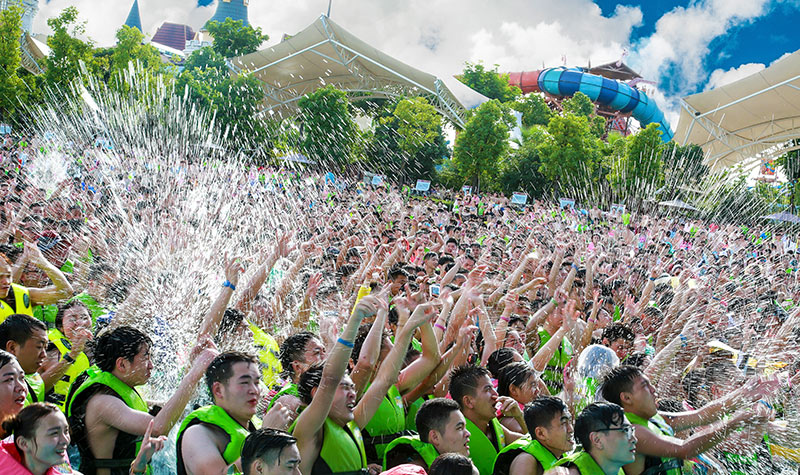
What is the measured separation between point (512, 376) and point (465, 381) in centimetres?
61

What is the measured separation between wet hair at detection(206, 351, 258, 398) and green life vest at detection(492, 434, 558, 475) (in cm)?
131

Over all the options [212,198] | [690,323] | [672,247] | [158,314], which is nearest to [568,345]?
[690,323]

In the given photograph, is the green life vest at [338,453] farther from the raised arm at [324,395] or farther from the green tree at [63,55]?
the green tree at [63,55]

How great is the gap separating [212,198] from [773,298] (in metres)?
9.52

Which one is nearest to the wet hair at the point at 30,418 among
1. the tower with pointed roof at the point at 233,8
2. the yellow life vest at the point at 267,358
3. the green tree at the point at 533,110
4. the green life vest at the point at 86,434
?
the green life vest at the point at 86,434

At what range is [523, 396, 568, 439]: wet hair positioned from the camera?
323 cm

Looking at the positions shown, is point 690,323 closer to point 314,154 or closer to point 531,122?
point 314,154

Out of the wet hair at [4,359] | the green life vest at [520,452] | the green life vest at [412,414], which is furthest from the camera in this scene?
the green life vest at [412,414]

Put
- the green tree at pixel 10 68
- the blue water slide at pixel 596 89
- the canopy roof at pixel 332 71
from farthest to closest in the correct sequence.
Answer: the blue water slide at pixel 596 89
the canopy roof at pixel 332 71
the green tree at pixel 10 68

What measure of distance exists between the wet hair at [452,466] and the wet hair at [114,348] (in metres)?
1.60

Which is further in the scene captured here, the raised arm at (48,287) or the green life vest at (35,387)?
the raised arm at (48,287)

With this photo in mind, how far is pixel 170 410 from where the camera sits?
301cm

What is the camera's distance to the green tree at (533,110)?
4784 cm

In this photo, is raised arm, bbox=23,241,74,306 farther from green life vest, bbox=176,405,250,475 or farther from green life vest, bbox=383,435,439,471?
green life vest, bbox=383,435,439,471
